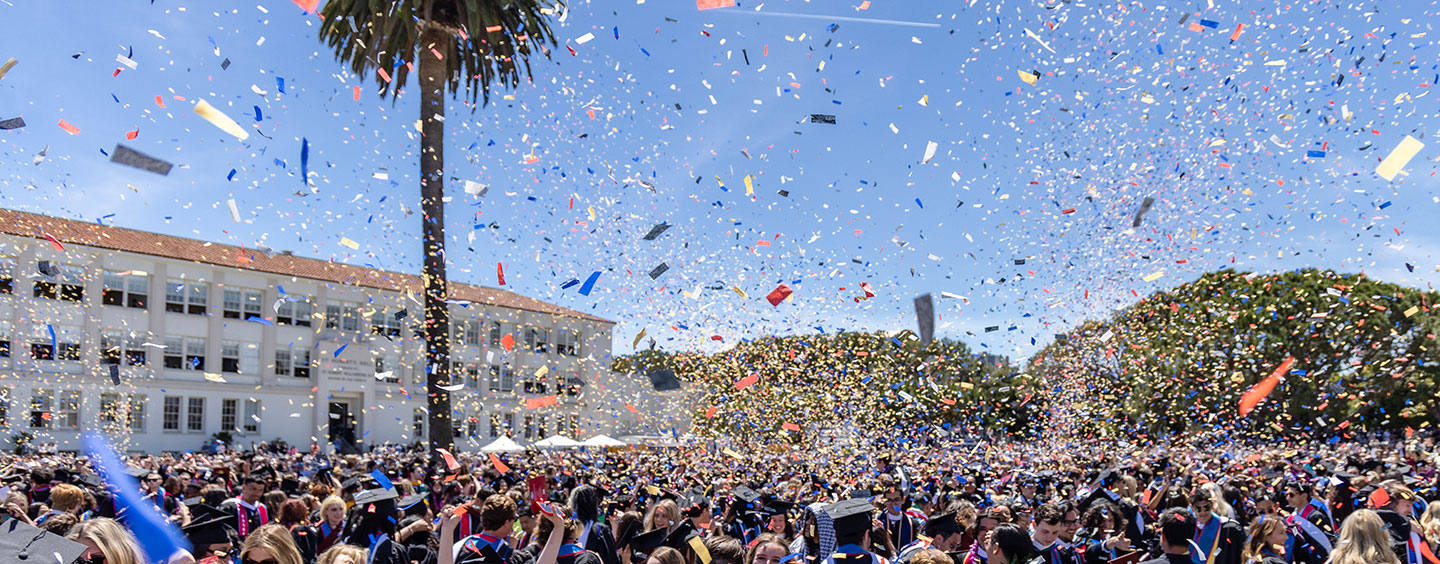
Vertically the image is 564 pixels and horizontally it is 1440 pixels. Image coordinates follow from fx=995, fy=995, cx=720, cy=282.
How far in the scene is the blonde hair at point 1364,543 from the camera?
475 centimetres

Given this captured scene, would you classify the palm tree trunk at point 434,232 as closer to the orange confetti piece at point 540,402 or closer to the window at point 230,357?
the window at point 230,357

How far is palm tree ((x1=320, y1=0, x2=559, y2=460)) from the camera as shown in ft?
66.1

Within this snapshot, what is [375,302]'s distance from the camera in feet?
147

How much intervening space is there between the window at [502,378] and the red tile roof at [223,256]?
10.3 ft

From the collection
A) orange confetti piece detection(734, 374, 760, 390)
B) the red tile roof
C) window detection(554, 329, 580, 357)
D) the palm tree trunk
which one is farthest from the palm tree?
window detection(554, 329, 580, 357)

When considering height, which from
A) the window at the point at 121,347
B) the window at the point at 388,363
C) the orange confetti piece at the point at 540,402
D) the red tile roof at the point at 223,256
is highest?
the red tile roof at the point at 223,256

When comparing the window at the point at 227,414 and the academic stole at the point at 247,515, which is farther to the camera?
the window at the point at 227,414

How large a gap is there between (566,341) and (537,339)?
1936 mm

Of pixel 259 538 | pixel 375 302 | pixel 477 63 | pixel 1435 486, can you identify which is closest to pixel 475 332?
pixel 375 302

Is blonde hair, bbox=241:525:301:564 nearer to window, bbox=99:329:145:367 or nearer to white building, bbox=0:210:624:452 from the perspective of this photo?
white building, bbox=0:210:624:452

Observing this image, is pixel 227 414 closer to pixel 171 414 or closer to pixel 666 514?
pixel 171 414

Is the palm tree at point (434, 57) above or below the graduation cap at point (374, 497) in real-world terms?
above

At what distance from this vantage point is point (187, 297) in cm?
3997

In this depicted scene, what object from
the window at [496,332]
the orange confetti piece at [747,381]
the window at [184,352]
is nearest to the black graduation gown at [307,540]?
the orange confetti piece at [747,381]
